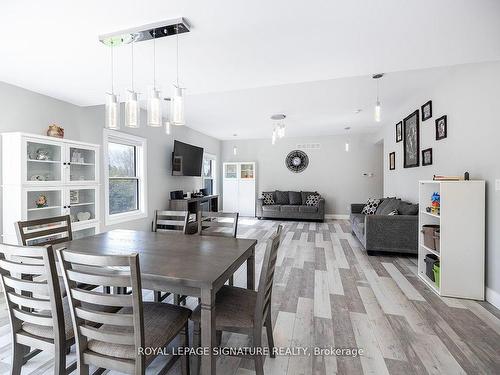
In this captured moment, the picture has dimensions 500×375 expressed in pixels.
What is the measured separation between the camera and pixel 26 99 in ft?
9.65

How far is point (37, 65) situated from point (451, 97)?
4.63 m

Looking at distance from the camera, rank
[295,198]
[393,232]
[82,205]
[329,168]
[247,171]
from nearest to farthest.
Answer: [82,205], [393,232], [295,198], [329,168], [247,171]

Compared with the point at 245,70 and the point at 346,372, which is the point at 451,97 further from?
the point at 346,372

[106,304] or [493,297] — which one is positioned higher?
[106,304]

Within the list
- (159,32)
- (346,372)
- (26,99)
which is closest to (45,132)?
(26,99)

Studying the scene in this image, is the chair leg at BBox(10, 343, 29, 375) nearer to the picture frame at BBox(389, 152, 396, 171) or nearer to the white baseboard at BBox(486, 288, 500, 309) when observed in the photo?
the white baseboard at BBox(486, 288, 500, 309)

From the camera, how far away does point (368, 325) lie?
208 cm

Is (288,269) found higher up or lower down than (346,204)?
lower down

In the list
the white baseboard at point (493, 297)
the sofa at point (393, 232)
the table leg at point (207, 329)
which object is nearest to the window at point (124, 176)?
the table leg at point (207, 329)

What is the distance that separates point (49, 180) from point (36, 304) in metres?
2.30

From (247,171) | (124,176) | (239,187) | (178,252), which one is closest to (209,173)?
(239,187)

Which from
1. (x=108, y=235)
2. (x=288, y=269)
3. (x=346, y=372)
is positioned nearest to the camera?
(x=346, y=372)

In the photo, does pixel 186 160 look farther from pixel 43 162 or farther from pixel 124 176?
pixel 43 162

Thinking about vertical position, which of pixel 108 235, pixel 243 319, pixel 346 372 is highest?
pixel 108 235
